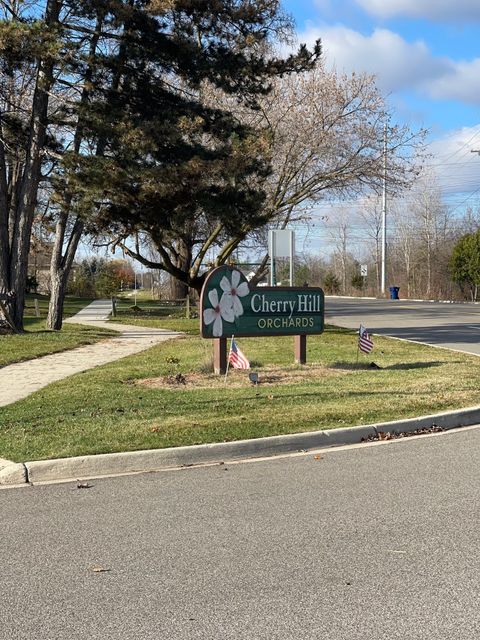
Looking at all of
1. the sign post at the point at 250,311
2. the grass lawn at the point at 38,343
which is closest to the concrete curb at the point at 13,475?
the sign post at the point at 250,311

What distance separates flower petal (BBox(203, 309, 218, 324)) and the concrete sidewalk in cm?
281

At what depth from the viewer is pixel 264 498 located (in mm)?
6168

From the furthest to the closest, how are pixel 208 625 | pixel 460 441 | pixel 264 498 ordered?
pixel 460 441
pixel 264 498
pixel 208 625

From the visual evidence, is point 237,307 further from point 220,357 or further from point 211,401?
point 211,401

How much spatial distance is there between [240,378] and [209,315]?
1.22 meters

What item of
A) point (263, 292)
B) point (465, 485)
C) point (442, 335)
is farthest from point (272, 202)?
point (465, 485)

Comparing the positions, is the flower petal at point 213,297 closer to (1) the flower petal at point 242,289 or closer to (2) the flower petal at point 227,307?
(2) the flower petal at point 227,307

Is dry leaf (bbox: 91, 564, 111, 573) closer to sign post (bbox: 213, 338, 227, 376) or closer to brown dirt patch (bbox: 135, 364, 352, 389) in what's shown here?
brown dirt patch (bbox: 135, 364, 352, 389)

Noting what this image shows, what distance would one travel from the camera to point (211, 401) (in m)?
10.2

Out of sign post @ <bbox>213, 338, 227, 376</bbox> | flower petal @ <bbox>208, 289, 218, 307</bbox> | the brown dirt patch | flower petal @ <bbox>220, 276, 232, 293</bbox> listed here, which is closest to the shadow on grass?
the brown dirt patch

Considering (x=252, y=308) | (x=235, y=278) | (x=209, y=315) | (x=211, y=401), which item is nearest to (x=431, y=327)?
(x=252, y=308)

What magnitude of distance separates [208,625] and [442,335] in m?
20.4

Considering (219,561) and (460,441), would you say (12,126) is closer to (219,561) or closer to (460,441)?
(460,441)

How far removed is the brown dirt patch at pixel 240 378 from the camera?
38.7 ft
